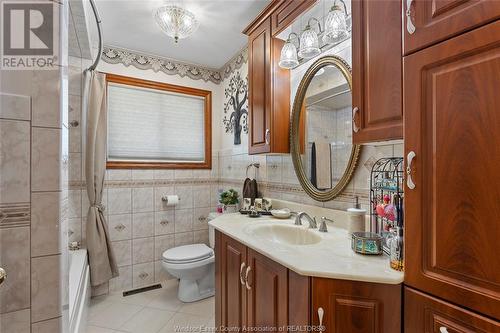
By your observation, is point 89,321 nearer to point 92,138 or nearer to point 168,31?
point 92,138

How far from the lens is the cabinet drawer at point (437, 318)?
66 cm

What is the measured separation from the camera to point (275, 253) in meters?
1.08

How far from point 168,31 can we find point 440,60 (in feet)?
5.95

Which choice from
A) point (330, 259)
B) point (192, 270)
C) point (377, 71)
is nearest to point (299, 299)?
point (330, 259)

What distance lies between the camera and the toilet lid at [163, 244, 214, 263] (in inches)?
87.7

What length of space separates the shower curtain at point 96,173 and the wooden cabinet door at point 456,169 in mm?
2302

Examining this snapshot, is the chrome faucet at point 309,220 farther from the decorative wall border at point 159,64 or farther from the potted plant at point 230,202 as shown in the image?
the decorative wall border at point 159,64

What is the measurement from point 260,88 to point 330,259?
135 cm

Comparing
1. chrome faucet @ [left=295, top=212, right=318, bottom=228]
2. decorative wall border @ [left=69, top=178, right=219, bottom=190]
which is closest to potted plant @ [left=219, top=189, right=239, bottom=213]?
decorative wall border @ [left=69, top=178, right=219, bottom=190]

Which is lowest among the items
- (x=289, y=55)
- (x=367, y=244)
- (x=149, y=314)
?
(x=149, y=314)

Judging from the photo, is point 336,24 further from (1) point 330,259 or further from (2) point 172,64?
(2) point 172,64

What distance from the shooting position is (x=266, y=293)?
1157 mm

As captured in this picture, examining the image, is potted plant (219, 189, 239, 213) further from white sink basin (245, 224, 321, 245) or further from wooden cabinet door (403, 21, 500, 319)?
wooden cabinet door (403, 21, 500, 319)

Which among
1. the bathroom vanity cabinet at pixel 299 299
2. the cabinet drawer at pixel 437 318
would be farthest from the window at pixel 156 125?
the cabinet drawer at pixel 437 318
